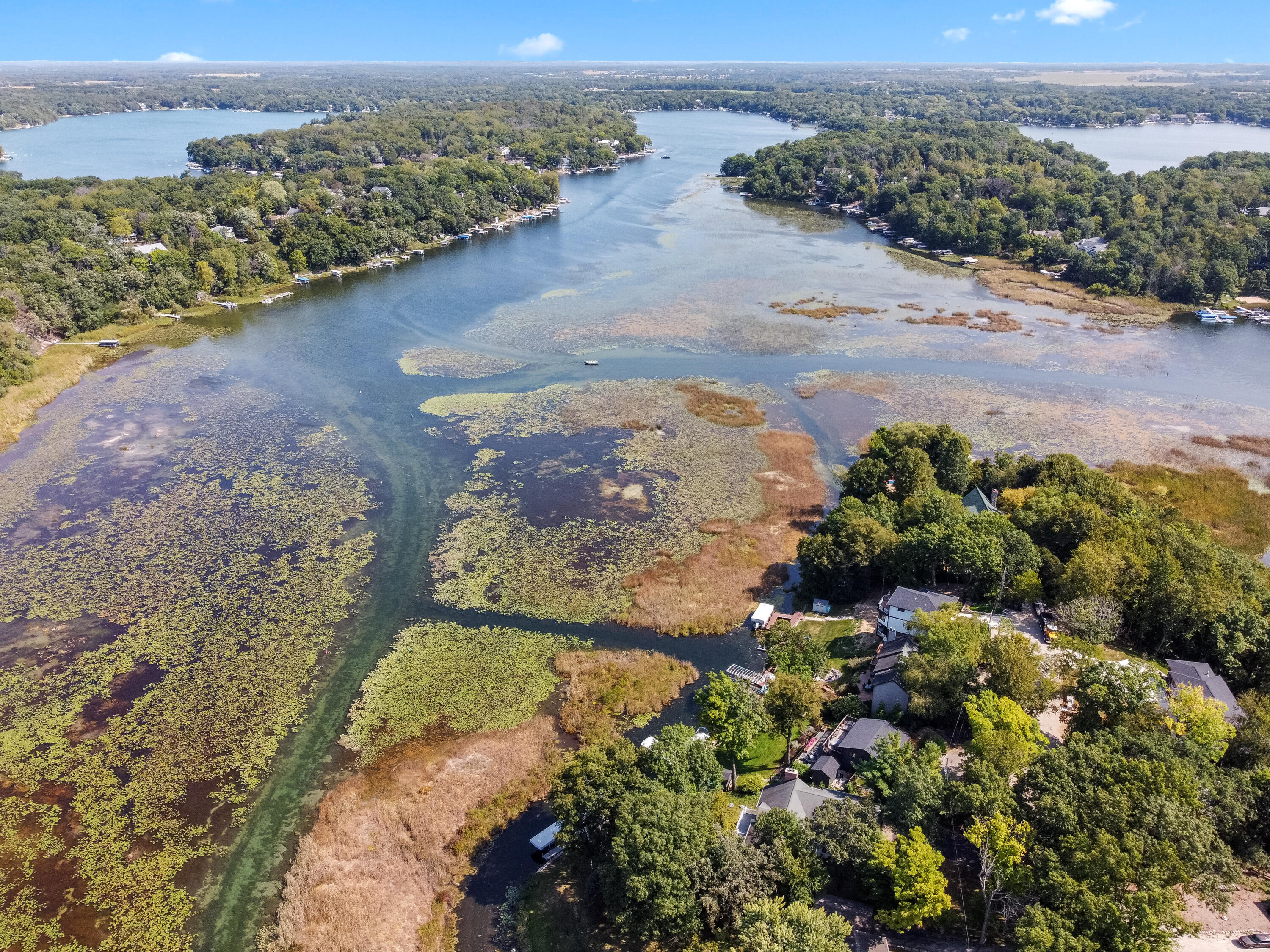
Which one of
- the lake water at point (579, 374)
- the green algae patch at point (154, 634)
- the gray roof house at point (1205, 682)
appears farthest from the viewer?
the lake water at point (579, 374)

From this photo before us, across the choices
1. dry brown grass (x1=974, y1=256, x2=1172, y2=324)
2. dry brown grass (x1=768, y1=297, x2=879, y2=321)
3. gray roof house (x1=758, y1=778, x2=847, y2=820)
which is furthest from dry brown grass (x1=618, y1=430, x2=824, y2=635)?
dry brown grass (x1=974, y1=256, x2=1172, y2=324)

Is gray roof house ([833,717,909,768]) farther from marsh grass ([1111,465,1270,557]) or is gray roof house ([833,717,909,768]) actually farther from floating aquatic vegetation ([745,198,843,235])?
floating aquatic vegetation ([745,198,843,235])

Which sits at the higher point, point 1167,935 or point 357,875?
point 1167,935

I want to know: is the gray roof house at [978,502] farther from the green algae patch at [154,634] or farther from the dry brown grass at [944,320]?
the dry brown grass at [944,320]

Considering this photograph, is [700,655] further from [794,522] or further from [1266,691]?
[1266,691]

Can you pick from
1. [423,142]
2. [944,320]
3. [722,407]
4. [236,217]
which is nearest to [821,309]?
[944,320]

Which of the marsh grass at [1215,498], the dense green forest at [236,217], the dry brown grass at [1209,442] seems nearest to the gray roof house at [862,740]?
the marsh grass at [1215,498]

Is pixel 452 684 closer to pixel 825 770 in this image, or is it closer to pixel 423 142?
pixel 825 770

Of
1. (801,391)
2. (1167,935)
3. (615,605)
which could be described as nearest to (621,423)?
(801,391)
